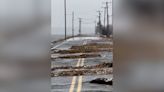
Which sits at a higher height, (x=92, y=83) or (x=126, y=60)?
(x=126, y=60)

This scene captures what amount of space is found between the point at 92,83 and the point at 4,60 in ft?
18.2

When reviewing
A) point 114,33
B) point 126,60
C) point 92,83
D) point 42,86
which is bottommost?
point 92,83

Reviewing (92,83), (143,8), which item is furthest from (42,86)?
(92,83)

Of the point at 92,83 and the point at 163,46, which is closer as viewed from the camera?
the point at 163,46

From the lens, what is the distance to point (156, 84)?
2645mm

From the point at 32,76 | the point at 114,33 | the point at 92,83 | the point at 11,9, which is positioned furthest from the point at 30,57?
the point at 92,83

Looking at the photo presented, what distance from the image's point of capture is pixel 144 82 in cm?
265

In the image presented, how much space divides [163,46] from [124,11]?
0.40 m

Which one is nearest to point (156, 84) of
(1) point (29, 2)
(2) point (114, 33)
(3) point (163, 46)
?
(3) point (163, 46)

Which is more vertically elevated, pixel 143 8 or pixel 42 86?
pixel 143 8

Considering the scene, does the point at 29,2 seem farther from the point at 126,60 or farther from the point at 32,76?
the point at 126,60

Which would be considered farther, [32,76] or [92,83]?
[92,83]

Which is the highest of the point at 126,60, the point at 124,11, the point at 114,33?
the point at 124,11

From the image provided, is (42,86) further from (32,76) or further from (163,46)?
(163,46)
